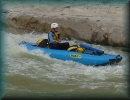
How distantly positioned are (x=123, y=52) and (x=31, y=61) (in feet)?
7.93

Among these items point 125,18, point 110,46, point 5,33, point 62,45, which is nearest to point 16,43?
point 5,33

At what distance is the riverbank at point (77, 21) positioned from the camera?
884cm

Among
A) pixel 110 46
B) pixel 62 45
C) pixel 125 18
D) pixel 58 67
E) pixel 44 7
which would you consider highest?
pixel 44 7

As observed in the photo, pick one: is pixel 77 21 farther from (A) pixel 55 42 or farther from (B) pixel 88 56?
(B) pixel 88 56

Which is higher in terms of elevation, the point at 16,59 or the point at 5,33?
the point at 5,33

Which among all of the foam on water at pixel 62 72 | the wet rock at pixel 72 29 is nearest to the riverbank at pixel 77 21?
the wet rock at pixel 72 29

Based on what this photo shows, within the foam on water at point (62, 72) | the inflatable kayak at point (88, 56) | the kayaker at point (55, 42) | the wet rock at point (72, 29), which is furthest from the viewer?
the wet rock at point (72, 29)

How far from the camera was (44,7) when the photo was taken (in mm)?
10781

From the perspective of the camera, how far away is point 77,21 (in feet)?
31.1

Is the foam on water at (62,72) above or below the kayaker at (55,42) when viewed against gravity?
below

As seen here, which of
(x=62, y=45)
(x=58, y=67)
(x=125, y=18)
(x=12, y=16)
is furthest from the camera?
(x=12, y=16)

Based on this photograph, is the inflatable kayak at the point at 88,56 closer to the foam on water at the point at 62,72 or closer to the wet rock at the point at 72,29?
the foam on water at the point at 62,72

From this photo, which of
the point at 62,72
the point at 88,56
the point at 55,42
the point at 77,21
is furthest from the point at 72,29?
the point at 62,72

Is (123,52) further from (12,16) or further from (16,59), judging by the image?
(12,16)
